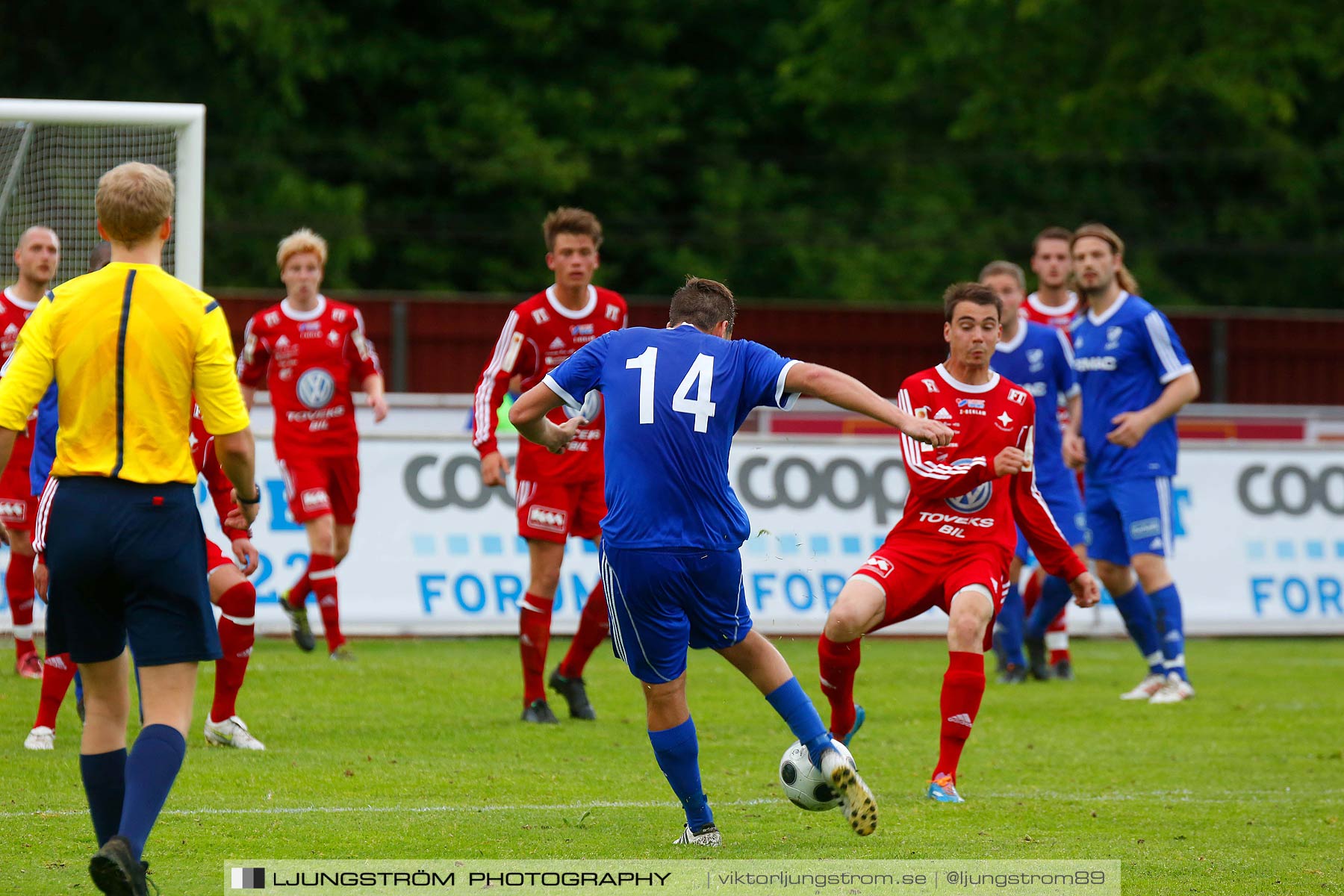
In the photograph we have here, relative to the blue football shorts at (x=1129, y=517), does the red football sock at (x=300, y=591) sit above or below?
below

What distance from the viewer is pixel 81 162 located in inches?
419

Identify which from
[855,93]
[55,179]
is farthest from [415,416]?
[855,93]

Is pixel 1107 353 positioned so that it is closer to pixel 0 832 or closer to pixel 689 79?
pixel 0 832

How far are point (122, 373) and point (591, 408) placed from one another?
3.11m

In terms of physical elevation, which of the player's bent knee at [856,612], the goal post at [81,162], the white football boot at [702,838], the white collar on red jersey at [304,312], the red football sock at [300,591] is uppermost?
the goal post at [81,162]

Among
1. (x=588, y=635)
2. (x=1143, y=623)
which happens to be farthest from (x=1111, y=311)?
(x=588, y=635)

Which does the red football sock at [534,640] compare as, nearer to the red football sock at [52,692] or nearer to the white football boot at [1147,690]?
the red football sock at [52,692]

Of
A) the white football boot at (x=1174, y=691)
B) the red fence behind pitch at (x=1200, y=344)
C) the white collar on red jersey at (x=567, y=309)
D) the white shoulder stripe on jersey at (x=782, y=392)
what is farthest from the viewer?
the red fence behind pitch at (x=1200, y=344)

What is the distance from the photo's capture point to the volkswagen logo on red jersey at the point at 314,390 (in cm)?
1102

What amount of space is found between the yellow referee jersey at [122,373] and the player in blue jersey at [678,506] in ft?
4.22

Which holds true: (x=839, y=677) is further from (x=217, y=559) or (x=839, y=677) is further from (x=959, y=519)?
(x=217, y=559)

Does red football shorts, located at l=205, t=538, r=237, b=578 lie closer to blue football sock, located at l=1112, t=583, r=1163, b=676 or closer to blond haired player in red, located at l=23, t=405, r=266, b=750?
blond haired player in red, located at l=23, t=405, r=266, b=750

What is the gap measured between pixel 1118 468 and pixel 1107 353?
665 mm

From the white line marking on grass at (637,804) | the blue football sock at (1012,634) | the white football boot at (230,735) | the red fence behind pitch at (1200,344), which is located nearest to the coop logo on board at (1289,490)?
the blue football sock at (1012,634)
